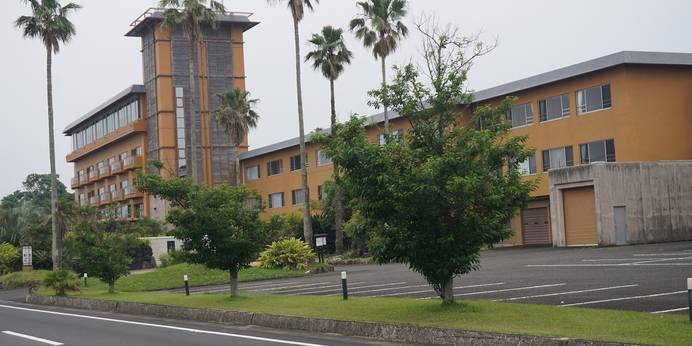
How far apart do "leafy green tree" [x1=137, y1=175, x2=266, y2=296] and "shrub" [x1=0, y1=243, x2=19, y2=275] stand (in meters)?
31.8

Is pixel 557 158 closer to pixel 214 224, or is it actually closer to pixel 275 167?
pixel 214 224

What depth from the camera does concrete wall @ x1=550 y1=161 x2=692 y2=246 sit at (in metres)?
39.8

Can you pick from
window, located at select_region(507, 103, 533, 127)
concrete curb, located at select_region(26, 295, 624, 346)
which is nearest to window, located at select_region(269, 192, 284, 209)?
window, located at select_region(507, 103, 533, 127)

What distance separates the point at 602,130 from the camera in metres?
43.6

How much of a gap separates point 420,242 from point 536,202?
34.6 m

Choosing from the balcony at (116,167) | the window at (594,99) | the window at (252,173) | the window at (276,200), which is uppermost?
the balcony at (116,167)

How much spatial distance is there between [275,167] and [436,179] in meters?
57.6

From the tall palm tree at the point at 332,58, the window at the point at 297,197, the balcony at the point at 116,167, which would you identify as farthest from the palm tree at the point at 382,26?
the balcony at the point at 116,167

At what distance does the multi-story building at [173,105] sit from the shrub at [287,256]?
1299 inches

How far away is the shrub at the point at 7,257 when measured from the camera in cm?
5131

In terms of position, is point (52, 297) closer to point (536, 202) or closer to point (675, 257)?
point (675, 257)

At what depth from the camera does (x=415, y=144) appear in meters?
16.5

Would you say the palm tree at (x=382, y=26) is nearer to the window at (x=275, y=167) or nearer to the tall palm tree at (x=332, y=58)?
the tall palm tree at (x=332, y=58)

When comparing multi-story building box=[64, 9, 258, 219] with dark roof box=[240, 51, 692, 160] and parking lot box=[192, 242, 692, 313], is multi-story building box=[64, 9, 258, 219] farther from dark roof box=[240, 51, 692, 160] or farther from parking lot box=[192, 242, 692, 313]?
parking lot box=[192, 242, 692, 313]
